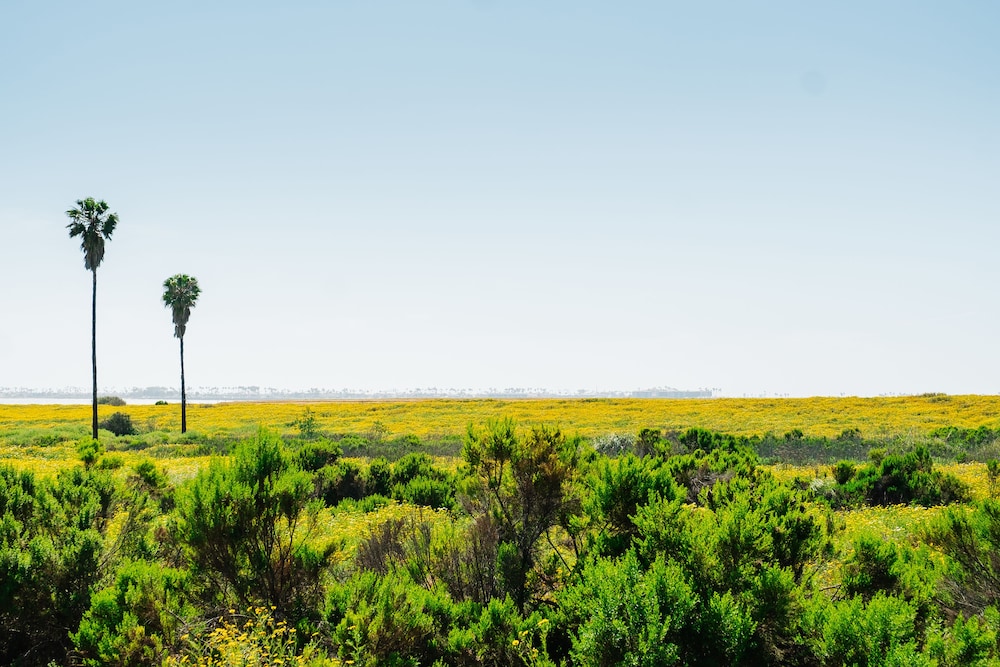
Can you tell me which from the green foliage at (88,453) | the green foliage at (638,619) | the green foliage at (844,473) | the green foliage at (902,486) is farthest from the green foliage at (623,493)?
the green foliage at (844,473)

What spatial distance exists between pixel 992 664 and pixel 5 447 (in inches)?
1731

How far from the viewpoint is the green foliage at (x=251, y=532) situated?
7.00m

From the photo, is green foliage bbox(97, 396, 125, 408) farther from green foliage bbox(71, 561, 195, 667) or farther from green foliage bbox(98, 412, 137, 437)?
green foliage bbox(71, 561, 195, 667)

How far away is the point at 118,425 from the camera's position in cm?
4728

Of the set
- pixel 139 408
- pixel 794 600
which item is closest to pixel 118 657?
pixel 794 600

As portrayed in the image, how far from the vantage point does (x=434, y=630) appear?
244 inches

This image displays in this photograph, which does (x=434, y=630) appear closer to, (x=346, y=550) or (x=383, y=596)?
(x=383, y=596)

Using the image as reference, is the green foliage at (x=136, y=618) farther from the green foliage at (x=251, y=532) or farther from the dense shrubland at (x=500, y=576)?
the green foliage at (x=251, y=532)

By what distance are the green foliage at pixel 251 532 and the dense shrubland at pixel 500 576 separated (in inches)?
0.9

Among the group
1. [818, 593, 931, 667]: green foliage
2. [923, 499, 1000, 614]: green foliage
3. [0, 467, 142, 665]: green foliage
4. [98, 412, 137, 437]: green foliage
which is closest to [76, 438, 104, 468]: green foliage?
[0, 467, 142, 665]: green foliage

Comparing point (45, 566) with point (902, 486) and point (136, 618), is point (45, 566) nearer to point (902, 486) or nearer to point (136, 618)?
point (136, 618)

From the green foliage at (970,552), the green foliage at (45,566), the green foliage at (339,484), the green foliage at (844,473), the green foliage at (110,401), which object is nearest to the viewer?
the green foliage at (970,552)

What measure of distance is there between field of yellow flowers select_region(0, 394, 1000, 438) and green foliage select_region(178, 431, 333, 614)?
2785 cm

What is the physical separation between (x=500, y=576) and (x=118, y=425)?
50.3 metres
